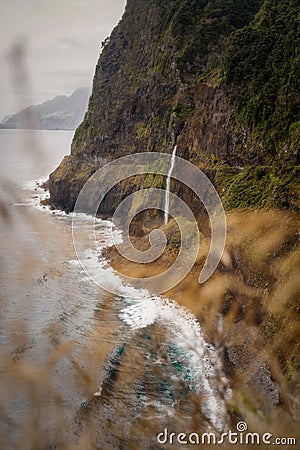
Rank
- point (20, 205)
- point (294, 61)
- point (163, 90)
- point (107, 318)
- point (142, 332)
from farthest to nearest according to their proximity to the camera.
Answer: point (20, 205) < point (163, 90) < point (294, 61) < point (107, 318) < point (142, 332)

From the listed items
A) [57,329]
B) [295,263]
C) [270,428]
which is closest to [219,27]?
[295,263]

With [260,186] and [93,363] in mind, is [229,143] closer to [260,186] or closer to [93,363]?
[260,186]

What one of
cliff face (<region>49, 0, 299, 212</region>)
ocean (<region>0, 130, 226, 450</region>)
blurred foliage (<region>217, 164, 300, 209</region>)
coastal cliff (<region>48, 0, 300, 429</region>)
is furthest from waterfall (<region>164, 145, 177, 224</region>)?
ocean (<region>0, 130, 226, 450</region>)

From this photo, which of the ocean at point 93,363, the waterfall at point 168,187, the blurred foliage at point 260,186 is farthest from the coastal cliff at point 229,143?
the ocean at point 93,363

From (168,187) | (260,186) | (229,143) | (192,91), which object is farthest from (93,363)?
(192,91)

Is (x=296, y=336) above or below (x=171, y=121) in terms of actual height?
below

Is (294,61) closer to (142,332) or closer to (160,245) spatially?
(160,245)
